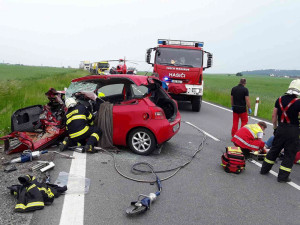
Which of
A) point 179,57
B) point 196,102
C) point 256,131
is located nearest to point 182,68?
point 179,57

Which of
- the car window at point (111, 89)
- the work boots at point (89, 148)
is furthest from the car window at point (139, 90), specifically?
the work boots at point (89, 148)

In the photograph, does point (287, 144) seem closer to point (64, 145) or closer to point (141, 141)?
point (141, 141)

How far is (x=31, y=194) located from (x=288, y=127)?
4.22 m

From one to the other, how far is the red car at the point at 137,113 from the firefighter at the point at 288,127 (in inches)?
81.2

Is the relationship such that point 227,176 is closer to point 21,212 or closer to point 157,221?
point 157,221

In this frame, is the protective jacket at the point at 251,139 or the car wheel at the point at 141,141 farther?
the protective jacket at the point at 251,139

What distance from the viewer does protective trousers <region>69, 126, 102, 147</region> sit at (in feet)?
18.5

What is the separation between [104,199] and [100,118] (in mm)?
2423

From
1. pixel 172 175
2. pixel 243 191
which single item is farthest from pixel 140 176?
pixel 243 191

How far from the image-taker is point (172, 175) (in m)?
4.77

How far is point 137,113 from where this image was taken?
18.5ft

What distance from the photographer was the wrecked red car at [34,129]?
213 inches

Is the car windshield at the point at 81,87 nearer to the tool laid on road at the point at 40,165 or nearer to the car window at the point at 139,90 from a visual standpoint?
the car window at the point at 139,90

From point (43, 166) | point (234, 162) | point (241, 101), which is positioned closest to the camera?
point (43, 166)
